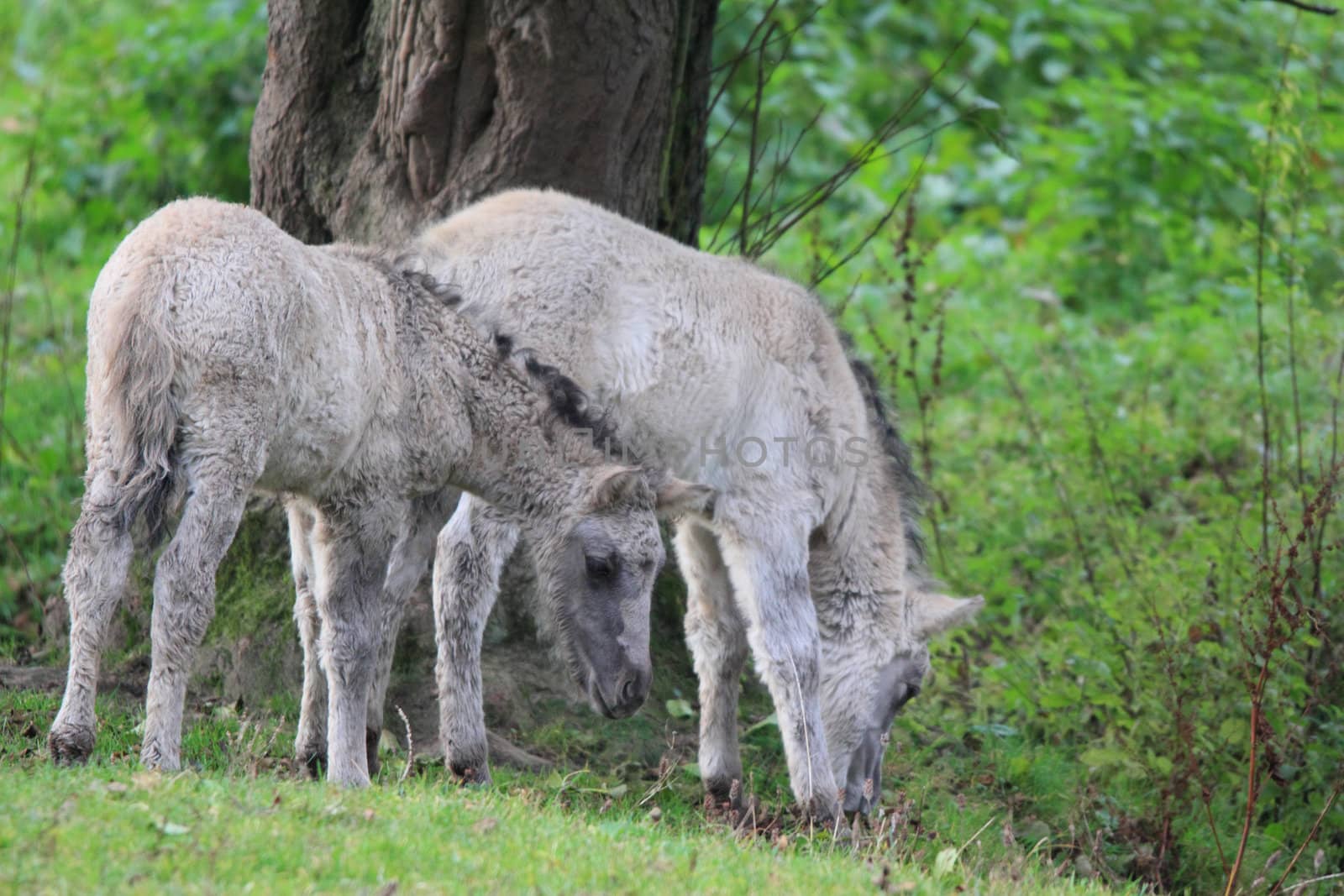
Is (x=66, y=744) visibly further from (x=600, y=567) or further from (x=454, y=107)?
(x=454, y=107)

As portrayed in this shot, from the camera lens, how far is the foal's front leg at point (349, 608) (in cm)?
580

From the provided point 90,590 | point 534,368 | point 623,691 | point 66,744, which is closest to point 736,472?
point 534,368

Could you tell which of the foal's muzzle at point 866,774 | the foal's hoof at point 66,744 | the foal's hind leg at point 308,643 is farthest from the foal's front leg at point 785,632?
the foal's hoof at point 66,744

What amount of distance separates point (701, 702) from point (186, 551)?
3.01 m

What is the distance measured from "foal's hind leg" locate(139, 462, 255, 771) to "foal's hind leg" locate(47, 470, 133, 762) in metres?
0.17

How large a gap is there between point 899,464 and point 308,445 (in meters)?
3.33

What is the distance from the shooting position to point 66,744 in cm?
498

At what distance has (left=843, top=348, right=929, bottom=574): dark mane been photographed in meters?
7.60

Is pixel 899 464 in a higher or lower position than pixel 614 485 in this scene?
lower

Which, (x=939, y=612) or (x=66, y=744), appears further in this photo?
(x=939, y=612)

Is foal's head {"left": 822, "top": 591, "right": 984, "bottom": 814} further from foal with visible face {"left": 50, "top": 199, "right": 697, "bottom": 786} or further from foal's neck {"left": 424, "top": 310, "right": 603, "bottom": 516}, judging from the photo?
foal's neck {"left": 424, "top": 310, "right": 603, "bottom": 516}

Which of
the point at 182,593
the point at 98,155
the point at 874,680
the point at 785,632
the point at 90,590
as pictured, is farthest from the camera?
the point at 98,155

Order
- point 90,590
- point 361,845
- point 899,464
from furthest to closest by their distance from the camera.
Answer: point 899,464, point 90,590, point 361,845

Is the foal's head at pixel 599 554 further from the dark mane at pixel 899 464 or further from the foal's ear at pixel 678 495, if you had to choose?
the dark mane at pixel 899 464
